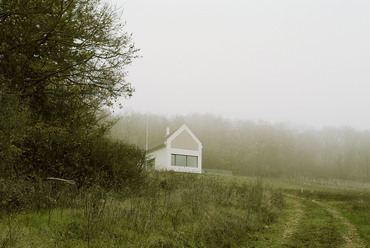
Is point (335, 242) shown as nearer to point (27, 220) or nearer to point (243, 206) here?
point (243, 206)

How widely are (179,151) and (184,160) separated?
46.8 inches

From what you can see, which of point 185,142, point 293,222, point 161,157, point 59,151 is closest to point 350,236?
point 293,222

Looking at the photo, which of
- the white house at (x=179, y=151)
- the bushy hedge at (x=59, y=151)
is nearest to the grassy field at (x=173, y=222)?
the bushy hedge at (x=59, y=151)

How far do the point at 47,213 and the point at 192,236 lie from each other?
3.55 meters

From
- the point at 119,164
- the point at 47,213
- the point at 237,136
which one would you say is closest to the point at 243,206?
the point at 119,164

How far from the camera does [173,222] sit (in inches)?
341

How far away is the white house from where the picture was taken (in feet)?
110

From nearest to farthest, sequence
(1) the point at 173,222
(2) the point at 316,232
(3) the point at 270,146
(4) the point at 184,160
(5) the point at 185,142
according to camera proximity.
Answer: (1) the point at 173,222 < (2) the point at 316,232 < (4) the point at 184,160 < (5) the point at 185,142 < (3) the point at 270,146

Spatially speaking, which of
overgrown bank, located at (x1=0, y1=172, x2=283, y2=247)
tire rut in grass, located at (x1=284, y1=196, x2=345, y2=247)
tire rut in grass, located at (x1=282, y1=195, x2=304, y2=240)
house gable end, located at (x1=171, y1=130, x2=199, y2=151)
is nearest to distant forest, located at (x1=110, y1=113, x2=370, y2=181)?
house gable end, located at (x1=171, y1=130, x2=199, y2=151)

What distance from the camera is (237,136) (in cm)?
8344

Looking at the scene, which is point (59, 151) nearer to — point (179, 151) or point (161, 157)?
point (179, 151)

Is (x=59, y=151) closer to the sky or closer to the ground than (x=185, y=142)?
closer to the ground

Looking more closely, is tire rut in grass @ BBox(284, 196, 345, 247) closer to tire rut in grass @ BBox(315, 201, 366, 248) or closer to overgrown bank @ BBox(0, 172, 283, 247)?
tire rut in grass @ BBox(315, 201, 366, 248)

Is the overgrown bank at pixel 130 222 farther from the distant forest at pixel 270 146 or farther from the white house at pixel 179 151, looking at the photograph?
the distant forest at pixel 270 146
